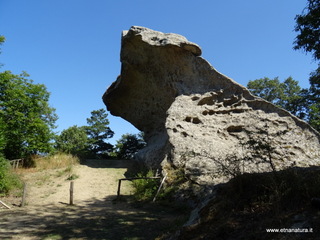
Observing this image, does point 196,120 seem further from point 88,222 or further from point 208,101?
point 88,222

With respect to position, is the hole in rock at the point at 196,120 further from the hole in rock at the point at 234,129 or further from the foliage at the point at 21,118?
the foliage at the point at 21,118

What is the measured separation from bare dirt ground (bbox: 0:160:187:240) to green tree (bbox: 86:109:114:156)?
13.6 metres

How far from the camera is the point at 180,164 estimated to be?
417 inches

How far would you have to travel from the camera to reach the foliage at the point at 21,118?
615 inches

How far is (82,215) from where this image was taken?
313 inches

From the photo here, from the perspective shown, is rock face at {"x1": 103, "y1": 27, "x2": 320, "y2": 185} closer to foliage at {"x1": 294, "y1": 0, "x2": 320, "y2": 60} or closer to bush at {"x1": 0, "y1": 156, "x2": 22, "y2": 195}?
foliage at {"x1": 294, "y1": 0, "x2": 320, "y2": 60}

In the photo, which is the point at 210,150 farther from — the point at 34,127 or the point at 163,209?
the point at 34,127

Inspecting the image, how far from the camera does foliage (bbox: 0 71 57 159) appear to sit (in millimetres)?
15617

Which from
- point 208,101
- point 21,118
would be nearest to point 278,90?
point 208,101

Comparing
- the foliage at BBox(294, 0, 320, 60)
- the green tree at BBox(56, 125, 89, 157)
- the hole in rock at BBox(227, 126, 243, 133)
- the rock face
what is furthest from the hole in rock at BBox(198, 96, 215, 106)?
the green tree at BBox(56, 125, 89, 157)

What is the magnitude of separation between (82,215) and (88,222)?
125 centimetres

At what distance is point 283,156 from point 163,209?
589cm

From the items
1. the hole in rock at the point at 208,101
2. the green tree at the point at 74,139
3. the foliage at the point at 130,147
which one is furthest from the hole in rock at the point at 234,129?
the green tree at the point at 74,139

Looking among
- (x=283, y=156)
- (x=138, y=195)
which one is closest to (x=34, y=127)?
(x=138, y=195)
